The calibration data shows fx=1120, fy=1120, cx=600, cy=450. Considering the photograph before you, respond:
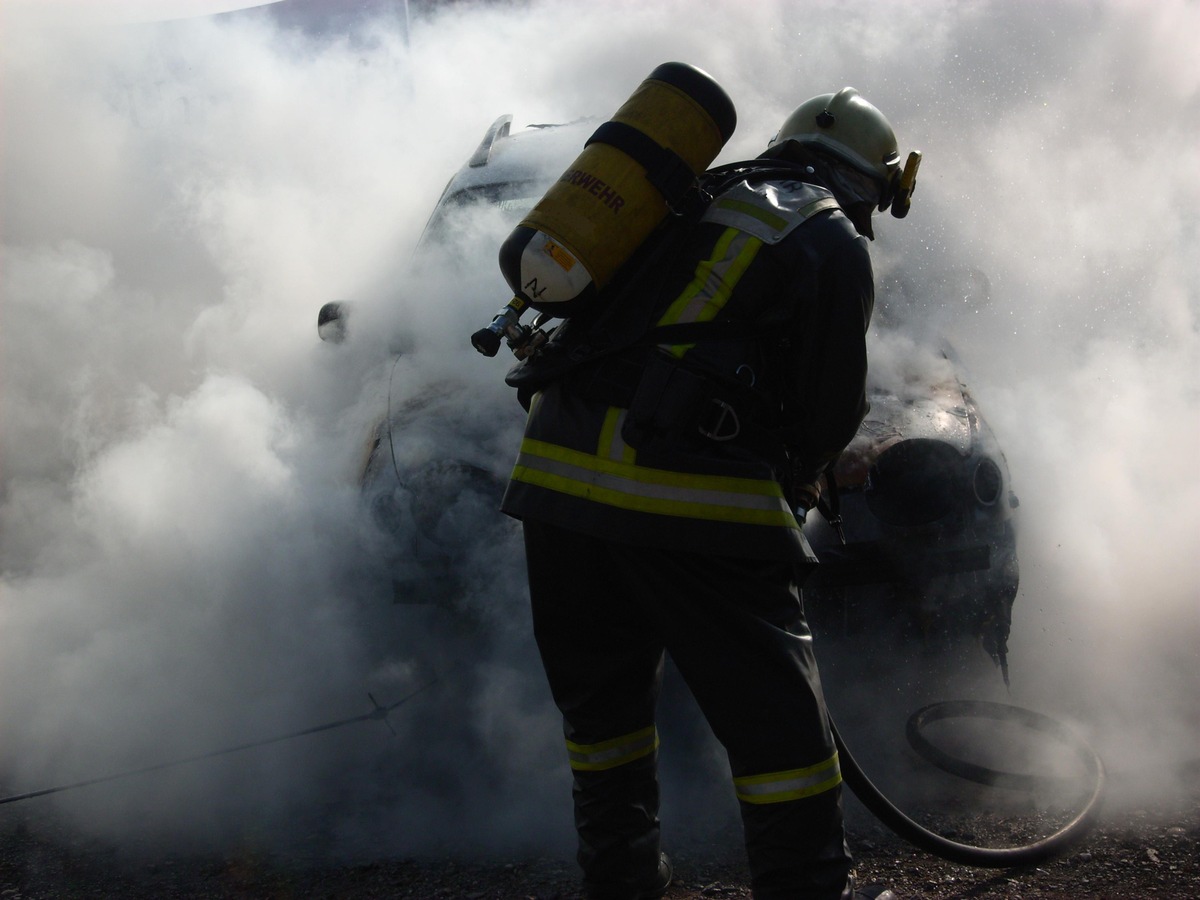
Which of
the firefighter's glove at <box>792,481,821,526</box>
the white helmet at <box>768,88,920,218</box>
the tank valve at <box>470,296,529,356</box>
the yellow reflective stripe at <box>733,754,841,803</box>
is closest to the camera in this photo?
the yellow reflective stripe at <box>733,754,841,803</box>

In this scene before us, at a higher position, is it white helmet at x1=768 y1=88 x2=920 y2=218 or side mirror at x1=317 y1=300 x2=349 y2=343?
side mirror at x1=317 y1=300 x2=349 y2=343

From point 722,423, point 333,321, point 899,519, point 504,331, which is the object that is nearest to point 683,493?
point 722,423

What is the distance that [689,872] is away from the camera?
113 inches

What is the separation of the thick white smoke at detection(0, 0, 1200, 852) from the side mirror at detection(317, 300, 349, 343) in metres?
0.15

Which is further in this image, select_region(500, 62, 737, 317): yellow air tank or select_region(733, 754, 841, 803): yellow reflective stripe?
select_region(500, 62, 737, 317): yellow air tank

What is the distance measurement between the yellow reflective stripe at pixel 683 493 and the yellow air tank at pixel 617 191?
14.0 inches

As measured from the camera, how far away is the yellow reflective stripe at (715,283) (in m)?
2.21

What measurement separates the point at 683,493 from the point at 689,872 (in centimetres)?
124

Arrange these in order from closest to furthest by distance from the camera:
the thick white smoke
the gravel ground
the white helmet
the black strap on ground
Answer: the white helmet < the gravel ground < the black strap on ground < the thick white smoke

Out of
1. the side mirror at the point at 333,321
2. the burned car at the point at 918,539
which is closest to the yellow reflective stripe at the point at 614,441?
the burned car at the point at 918,539

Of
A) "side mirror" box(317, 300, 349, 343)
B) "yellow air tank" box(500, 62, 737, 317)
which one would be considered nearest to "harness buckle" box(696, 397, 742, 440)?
"yellow air tank" box(500, 62, 737, 317)

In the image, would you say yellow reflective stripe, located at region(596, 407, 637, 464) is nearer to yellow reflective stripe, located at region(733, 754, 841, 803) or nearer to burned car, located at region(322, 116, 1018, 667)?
yellow reflective stripe, located at region(733, 754, 841, 803)

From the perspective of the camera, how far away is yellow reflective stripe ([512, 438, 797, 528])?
7.08ft

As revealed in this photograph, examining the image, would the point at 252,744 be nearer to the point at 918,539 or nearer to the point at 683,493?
the point at 683,493
